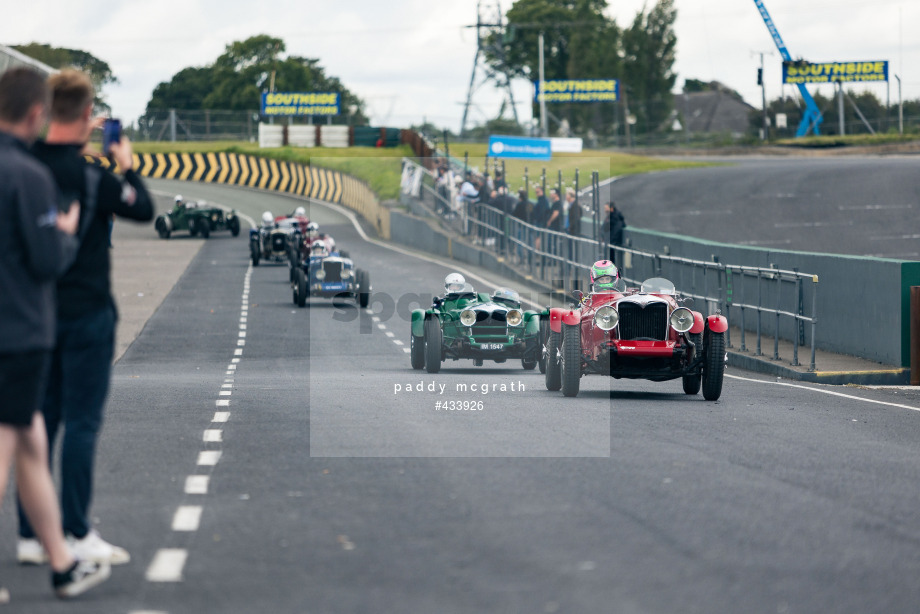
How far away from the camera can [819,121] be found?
88438 mm

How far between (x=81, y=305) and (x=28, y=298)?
555mm

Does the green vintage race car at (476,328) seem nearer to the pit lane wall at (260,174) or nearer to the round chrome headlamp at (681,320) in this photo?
the round chrome headlamp at (681,320)

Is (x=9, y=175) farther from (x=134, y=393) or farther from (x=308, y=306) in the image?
(x=308, y=306)

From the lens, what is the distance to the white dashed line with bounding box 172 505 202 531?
7.22 m

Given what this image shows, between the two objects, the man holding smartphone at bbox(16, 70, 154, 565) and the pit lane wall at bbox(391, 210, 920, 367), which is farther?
the pit lane wall at bbox(391, 210, 920, 367)

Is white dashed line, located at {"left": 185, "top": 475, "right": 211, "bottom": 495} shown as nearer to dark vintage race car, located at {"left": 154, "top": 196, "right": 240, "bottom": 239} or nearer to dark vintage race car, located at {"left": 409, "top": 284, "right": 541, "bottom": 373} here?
dark vintage race car, located at {"left": 409, "top": 284, "right": 541, "bottom": 373}

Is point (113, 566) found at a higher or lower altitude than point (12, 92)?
lower

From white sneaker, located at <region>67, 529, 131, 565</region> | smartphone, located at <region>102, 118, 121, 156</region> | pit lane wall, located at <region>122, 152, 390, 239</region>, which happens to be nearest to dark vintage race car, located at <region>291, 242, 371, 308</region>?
smartphone, located at <region>102, 118, 121, 156</region>

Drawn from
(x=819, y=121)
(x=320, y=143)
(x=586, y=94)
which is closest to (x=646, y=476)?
(x=320, y=143)

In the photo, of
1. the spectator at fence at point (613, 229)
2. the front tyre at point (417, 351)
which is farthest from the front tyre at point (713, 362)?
the spectator at fence at point (613, 229)

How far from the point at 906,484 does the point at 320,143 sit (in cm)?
7257

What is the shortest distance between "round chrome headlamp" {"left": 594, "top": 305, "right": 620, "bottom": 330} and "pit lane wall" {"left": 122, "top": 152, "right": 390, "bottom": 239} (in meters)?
46.8

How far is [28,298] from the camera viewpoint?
5.57 m


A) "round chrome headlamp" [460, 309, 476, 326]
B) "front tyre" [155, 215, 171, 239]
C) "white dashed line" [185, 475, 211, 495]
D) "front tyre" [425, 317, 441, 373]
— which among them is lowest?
"front tyre" [155, 215, 171, 239]
